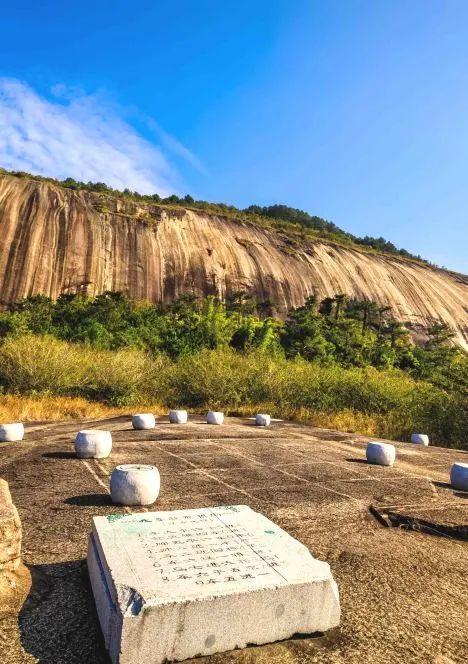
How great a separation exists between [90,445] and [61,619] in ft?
13.6

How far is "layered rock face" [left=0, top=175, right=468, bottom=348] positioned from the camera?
102ft

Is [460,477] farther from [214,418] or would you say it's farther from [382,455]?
[214,418]

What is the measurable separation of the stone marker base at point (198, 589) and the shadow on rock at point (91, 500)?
1570mm

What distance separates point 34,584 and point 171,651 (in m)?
1.16

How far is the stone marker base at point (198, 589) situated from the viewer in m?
2.22

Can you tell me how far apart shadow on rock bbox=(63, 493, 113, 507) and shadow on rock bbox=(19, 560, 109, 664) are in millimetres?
1394

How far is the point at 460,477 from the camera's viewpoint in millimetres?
6355

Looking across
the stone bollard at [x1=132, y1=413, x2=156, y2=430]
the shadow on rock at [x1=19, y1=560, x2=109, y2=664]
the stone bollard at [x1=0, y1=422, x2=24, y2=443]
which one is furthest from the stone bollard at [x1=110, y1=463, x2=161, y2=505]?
the stone bollard at [x1=132, y1=413, x2=156, y2=430]

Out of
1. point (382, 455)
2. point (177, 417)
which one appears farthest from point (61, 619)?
point (177, 417)

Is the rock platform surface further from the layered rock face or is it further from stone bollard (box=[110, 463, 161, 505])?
the layered rock face

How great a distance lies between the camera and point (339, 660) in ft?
7.82

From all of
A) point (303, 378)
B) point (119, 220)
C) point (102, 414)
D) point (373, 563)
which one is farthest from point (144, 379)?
point (119, 220)

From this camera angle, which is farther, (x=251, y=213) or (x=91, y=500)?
(x=251, y=213)

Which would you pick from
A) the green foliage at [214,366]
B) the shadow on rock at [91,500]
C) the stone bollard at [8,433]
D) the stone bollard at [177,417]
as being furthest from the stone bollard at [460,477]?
the green foliage at [214,366]
